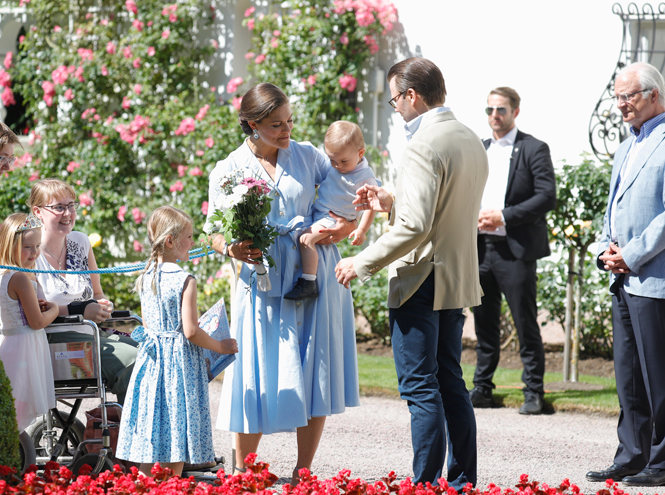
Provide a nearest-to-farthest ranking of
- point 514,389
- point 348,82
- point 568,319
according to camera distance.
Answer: point 514,389 < point 568,319 < point 348,82

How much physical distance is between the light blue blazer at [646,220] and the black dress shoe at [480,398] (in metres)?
2.18

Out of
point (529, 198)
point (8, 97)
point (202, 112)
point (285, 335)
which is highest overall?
point (8, 97)

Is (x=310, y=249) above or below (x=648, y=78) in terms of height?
below

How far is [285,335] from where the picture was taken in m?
3.78

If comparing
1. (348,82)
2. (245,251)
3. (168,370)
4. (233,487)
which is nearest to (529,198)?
Result: (245,251)

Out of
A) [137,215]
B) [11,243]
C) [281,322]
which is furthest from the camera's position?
[137,215]

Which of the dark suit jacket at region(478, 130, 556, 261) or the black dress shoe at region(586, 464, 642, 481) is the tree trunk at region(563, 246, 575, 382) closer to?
the dark suit jacket at region(478, 130, 556, 261)

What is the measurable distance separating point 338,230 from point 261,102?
724 millimetres

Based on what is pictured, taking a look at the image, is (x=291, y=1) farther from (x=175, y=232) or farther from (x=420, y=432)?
(x=420, y=432)

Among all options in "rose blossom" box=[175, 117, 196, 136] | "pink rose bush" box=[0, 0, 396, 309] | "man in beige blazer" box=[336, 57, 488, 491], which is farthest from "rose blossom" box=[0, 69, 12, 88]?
"man in beige blazer" box=[336, 57, 488, 491]

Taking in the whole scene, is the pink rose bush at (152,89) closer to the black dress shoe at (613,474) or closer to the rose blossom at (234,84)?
the rose blossom at (234,84)

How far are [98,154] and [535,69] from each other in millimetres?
5891

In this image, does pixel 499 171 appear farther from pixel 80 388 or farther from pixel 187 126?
pixel 187 126

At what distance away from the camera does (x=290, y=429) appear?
374 centimetres
